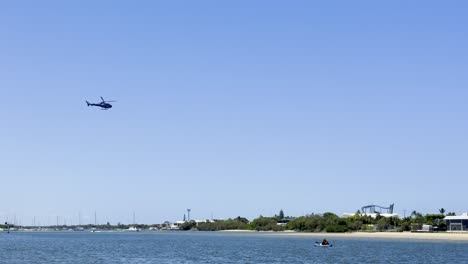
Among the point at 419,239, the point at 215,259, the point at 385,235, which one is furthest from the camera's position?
the point at 385,235

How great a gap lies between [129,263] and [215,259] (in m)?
13.3

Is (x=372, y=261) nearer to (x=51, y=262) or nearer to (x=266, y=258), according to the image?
(x=266, y=258)

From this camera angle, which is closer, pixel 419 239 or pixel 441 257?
pixel 441 257

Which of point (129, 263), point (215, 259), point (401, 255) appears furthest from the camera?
point (401, 255)

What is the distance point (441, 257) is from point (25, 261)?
55.8 metres

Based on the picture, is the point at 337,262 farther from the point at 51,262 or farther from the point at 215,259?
Answer: the point at 51,262

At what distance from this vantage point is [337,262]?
311 feet

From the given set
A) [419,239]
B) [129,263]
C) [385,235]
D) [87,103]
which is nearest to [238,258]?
[129,263]

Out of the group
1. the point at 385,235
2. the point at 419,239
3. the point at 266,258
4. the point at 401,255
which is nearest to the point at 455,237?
the point at 419,239

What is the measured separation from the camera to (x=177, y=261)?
312 ft

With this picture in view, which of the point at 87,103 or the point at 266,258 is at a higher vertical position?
the point at 87,103

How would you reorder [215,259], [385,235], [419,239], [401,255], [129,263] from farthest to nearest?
[385,235] < [419,239] < [401,255] < [215,259] < [129,263]

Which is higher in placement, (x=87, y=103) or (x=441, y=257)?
(x=87, y=103)

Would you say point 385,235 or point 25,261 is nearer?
point 25,261
